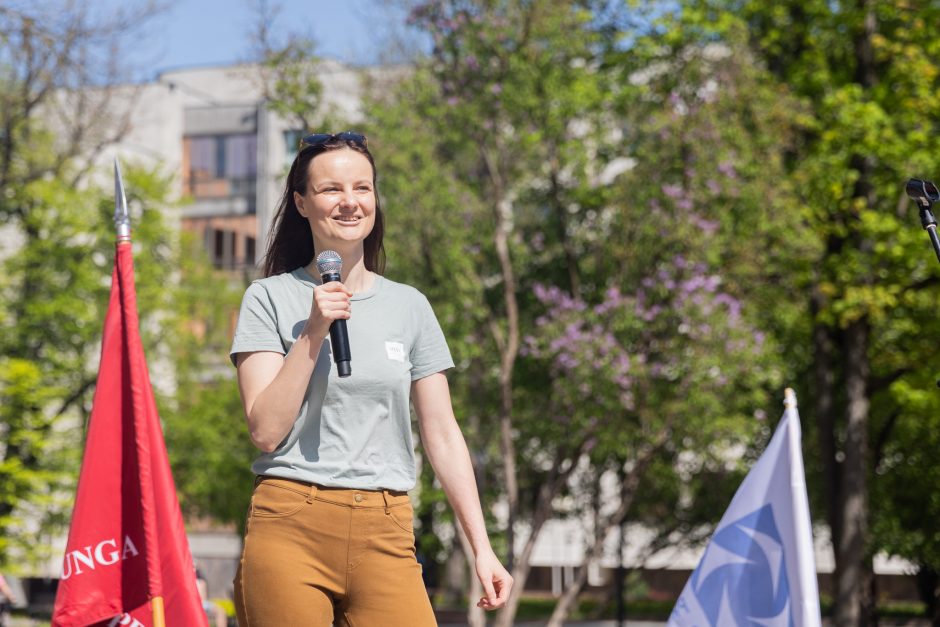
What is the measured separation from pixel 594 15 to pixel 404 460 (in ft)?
66.6

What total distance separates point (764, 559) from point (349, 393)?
11.7ft

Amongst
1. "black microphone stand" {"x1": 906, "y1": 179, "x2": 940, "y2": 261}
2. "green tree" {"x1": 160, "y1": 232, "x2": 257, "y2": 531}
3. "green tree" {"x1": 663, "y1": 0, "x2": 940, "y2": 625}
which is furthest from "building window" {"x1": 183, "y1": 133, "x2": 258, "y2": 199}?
"black microphone stand" {"x1": 906, "y1": 179, "x2": 940, "y2": 261}

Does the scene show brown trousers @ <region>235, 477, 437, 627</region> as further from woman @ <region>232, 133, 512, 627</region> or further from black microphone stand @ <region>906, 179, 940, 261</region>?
black microphone stand @ <region>906, 179, 940, 261</region>

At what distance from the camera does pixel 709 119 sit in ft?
60.6

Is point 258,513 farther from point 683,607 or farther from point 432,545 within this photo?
point 432,545

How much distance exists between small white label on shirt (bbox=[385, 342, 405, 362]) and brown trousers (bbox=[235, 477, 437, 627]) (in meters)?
0.34

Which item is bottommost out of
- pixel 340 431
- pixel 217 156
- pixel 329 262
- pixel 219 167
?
pixel 340 431

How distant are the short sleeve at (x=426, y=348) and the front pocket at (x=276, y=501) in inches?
20.2

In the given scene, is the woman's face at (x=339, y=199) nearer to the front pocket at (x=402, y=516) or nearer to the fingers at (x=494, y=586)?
the front pocket at (x=402, y=516)

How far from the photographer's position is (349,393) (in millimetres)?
3461

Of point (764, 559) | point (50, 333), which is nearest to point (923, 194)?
point (764, 559)

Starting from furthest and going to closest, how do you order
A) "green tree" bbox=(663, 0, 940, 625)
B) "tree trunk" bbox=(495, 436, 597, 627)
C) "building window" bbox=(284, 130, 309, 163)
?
1. "green tree" bbox=(663, 0, 940, 625)
2. "tree trunk" bbox=(495, 436, 597, 627)
3. "building window" bbox=(284, 130, 309, 163)

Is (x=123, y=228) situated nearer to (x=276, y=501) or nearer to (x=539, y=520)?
(x=276, y=501)

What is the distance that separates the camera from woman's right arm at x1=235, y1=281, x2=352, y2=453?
3262 millimetres
